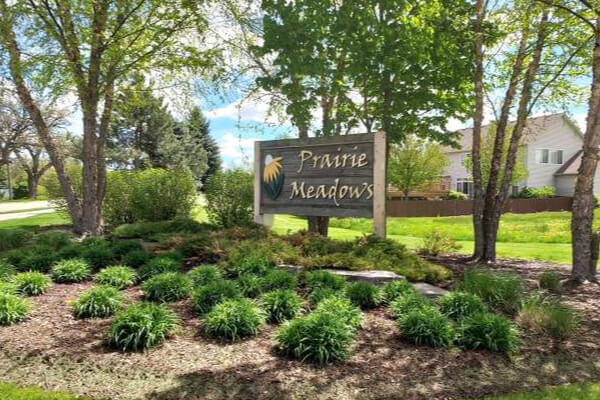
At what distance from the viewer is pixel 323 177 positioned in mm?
7699

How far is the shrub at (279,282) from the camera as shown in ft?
16.1

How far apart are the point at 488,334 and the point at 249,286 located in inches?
96.2

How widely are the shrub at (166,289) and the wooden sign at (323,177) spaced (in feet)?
10.9

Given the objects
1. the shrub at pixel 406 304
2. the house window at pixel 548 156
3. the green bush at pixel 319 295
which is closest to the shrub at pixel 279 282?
the green bush at pixel 319 295

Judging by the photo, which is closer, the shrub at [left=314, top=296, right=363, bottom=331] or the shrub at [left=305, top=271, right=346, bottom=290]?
the shrub at [left=314, top=296, right=363, bottom=331]

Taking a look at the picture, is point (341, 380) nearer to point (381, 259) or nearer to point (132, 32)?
point (381, 259)

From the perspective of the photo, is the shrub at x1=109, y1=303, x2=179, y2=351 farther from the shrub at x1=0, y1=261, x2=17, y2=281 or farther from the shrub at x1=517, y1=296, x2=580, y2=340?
the shrub at x1=517, y1=296, x2=580, y2=340

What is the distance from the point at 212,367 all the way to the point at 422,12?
22.2ft

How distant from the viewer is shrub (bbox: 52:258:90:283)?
A: 220 inches

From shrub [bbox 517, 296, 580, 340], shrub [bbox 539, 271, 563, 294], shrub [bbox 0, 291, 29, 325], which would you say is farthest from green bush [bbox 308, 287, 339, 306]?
shrub [bbox 539, 271, 563, 294]

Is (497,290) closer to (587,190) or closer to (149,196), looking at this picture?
(587,190)

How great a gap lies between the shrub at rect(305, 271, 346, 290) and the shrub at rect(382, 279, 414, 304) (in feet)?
1.61

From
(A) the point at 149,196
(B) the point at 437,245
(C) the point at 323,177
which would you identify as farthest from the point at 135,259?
(B) the point at 437,245

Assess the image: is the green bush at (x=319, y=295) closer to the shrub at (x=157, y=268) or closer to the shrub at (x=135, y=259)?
the shrub at (x=157, y=268)
